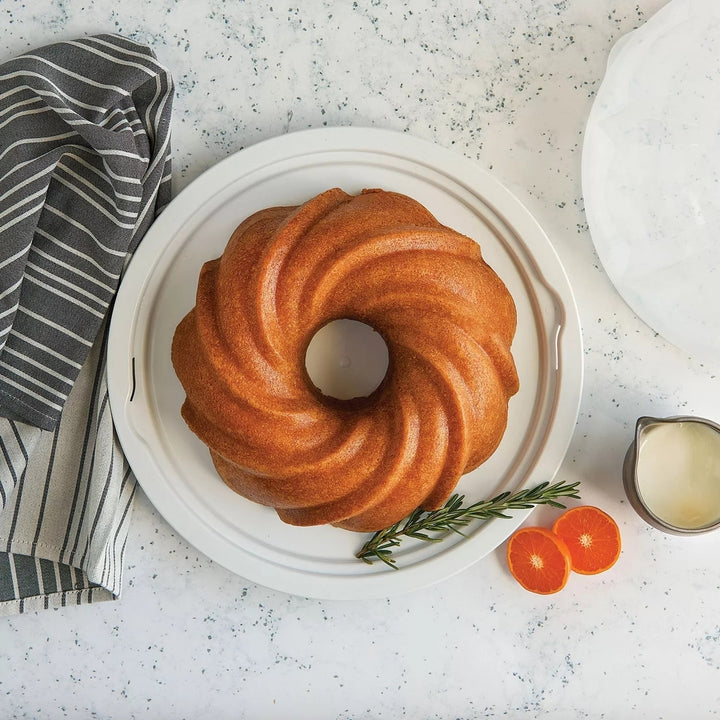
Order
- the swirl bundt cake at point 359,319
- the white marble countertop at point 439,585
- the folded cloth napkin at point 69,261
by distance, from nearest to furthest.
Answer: the swirl bundt cake at point 359,319 < the folded cloth napkin at point 69,261 < the white marble countertop at point 439,585

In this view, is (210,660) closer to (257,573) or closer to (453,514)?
(257,573)

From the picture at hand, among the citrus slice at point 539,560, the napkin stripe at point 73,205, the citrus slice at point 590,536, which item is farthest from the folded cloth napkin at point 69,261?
the citrus slice at point 590,536

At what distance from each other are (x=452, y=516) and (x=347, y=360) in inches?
15.3

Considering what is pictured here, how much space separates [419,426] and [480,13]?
930mm

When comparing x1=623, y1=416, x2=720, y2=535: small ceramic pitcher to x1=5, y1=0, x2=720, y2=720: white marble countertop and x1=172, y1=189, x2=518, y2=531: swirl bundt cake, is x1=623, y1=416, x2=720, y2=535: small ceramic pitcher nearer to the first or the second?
x1=5, y1=0, x2=720, y2=720: white marble countertop

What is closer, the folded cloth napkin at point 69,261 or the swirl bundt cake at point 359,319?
the swirl bundt cake at point 359,319

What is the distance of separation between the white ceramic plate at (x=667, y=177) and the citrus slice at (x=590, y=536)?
425 mm

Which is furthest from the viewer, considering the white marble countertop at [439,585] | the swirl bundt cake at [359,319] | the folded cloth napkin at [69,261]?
the white marble countertop at [439,585]

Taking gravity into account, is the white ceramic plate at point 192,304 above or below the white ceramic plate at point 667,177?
below

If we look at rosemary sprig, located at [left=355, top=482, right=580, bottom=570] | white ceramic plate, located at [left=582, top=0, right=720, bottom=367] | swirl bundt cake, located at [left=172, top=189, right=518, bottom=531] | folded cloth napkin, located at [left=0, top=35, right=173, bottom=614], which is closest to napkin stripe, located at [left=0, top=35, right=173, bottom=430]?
folded cloth napkin, located at [left=0, top=35, right=173, bottom=614]

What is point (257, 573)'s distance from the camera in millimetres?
1440

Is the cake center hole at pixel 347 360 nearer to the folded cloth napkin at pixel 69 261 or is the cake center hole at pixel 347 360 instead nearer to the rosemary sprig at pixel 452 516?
the rosemary sprig at pixel 452 516

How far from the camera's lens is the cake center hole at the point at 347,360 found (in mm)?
1432

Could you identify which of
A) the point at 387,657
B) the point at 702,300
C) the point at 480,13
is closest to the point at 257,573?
the point at 387,657
